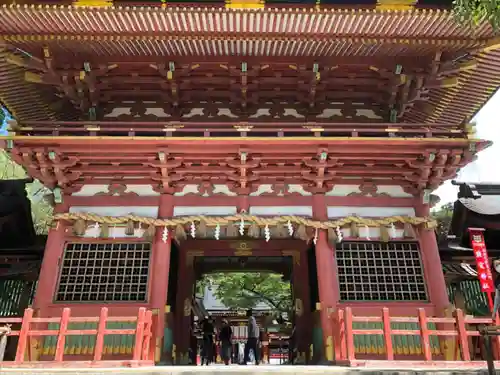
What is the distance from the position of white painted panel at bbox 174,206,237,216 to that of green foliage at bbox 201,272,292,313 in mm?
17208

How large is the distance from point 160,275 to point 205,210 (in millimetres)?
1855

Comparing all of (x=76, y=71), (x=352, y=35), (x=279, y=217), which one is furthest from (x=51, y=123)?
→ (x=352, y=35)

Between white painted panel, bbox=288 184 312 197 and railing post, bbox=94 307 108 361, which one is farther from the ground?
white painted panel, bbox=288 184 312 197

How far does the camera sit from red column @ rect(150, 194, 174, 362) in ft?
30.3

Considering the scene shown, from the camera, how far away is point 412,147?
9930 millimetres

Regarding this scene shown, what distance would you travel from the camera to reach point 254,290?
27.7 m

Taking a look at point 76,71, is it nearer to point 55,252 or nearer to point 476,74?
point 55,252

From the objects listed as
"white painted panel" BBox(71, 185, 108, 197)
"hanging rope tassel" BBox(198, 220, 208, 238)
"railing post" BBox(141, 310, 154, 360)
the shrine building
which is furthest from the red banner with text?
"white painted panel" BBox(71, 185, 108, 197)

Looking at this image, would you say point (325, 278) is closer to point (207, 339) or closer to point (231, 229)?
point (231, 229)

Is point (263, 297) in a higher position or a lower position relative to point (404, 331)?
higher

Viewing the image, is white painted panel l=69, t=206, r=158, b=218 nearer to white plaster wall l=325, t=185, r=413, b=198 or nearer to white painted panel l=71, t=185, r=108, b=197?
white painted panel l=71, t=185, r=108, b=197

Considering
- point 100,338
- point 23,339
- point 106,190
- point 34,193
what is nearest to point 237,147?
point 106,190

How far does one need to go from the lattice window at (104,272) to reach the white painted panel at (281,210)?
274cm

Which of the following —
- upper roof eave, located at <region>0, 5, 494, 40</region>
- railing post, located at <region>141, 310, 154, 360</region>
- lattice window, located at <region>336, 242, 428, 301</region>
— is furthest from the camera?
lattice window, located at <region>336, 242, 428, 301</region>
